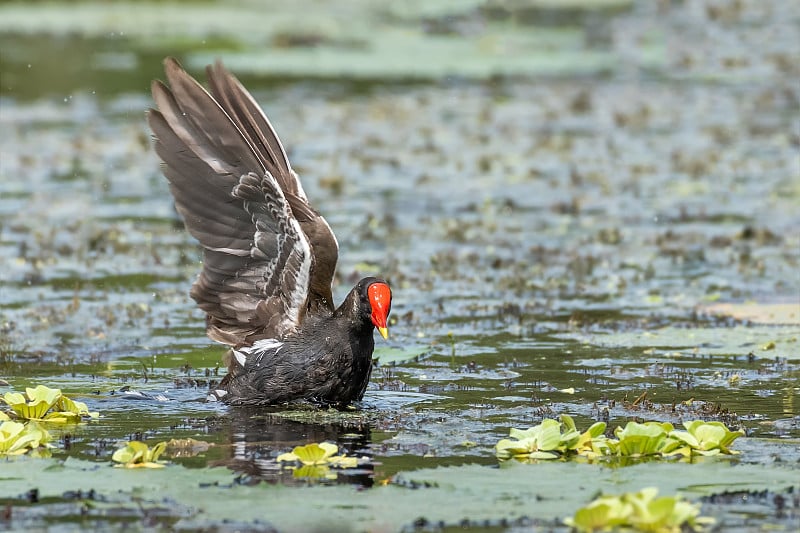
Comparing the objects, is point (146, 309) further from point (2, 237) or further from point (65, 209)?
point (65, 209)

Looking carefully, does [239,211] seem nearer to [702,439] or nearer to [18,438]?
[18,438]

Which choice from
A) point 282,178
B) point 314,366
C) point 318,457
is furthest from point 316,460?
point 282,178

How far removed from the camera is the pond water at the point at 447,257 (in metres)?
7.63

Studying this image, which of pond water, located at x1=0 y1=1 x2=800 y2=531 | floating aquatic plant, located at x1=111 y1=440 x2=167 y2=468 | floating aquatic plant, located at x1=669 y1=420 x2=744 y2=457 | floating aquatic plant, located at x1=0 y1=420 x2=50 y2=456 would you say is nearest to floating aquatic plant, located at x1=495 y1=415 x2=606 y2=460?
pond water, located at x1=0 y1=1 x2=800 y2=531

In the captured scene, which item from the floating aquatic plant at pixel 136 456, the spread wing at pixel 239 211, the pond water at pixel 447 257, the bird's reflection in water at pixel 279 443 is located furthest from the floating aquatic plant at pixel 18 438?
the spread wing at pixel 239 211

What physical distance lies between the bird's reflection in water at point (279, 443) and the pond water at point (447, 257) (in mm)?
31

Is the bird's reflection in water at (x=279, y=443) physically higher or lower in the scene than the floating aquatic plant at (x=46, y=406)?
lower

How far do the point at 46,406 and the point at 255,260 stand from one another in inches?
63.4

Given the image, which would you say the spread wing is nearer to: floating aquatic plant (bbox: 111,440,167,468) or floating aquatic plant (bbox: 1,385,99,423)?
floating aquatic plant (bbox: 1,385,99,423)

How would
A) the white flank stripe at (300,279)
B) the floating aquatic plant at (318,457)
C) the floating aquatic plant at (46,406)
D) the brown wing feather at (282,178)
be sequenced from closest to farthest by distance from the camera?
the floating aquatic plant at (318,457), the floating aquatic plant at (46,406), the white flank stripe at (300,279), the brown wing feather at (282,178)

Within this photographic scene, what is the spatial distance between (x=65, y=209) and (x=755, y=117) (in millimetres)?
10716

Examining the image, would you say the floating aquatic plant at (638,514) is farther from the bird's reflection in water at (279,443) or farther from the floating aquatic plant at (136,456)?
the floating aquatic plant at (136,456)

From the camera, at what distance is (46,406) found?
895 cm

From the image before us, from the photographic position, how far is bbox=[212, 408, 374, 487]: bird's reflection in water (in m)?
7.74
